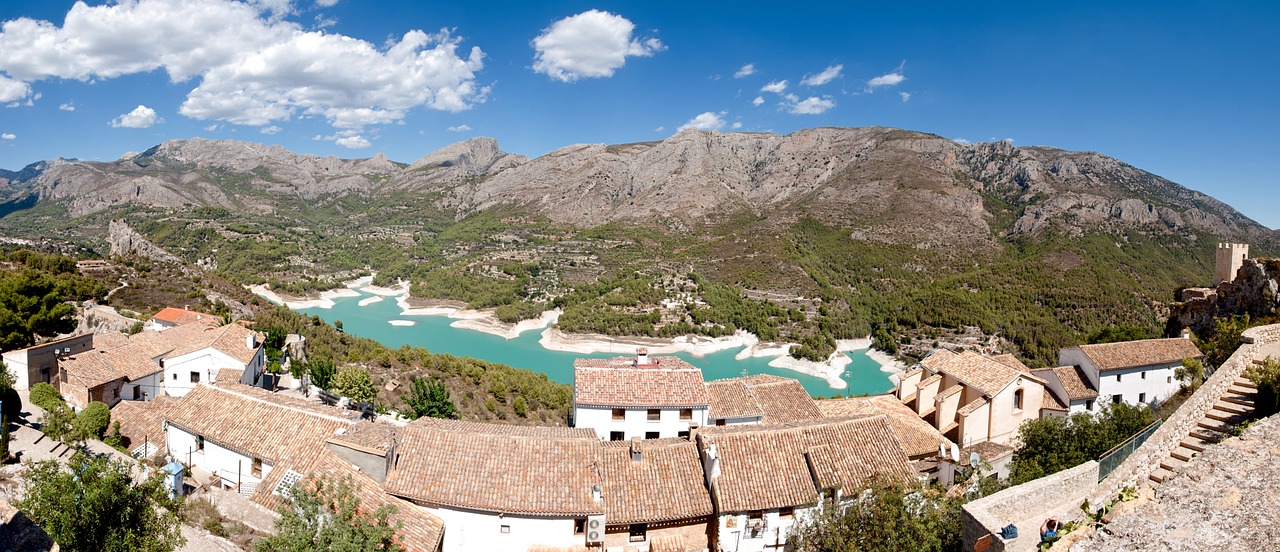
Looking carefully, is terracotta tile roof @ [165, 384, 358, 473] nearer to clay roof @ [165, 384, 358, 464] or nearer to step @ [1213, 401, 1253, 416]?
clay roof @ [165, 384, 358, 464]

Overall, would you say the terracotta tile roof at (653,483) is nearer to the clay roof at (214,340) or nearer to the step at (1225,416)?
the step at (1225,416)

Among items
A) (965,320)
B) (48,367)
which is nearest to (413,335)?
(48,367)

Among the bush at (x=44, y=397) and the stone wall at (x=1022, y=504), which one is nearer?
the stone wall at (x=1022, y=504)

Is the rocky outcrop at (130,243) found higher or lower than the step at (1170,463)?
higher

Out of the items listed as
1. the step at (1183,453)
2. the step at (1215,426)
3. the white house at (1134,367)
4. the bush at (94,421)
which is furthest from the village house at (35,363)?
the white house at (1134,367)

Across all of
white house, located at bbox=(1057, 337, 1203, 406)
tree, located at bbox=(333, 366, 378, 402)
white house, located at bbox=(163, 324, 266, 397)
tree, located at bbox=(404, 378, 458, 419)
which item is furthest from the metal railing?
white house, located at bbox=(163, 324, 266, 397)
